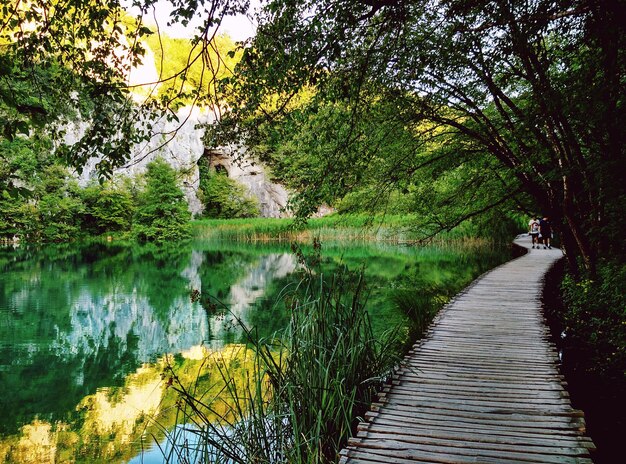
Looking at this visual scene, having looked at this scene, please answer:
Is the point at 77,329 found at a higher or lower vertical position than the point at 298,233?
lower

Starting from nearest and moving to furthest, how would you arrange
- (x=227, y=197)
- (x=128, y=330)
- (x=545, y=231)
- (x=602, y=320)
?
(x=602, y=320), (x=128, y=330), (x=545, y=231), (x=227, y=197)

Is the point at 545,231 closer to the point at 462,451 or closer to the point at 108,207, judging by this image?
the point at 462,451

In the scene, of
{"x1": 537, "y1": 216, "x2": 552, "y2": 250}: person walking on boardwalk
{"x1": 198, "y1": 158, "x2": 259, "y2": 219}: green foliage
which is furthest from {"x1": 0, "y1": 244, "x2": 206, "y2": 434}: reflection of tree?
{"x1": 198, "y1": 158, "x2": 259, "y2": 219}: green foliage

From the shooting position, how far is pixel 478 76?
254 inches

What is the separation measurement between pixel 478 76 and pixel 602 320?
131 inches

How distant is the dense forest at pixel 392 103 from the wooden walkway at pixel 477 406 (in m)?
1.00

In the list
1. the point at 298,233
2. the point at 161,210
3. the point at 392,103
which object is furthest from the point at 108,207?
the point at 392,103

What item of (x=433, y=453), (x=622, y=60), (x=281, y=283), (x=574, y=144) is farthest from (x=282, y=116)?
(x=281, y=283)

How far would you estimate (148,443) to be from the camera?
4.06m

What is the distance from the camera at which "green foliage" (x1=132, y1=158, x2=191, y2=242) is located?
1056 inches

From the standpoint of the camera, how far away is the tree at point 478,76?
3414 mm

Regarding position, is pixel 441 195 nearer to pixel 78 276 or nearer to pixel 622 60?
pixel 622 60

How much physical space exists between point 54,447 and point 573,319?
5.74 m

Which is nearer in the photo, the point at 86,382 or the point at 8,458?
the point at 8,458
